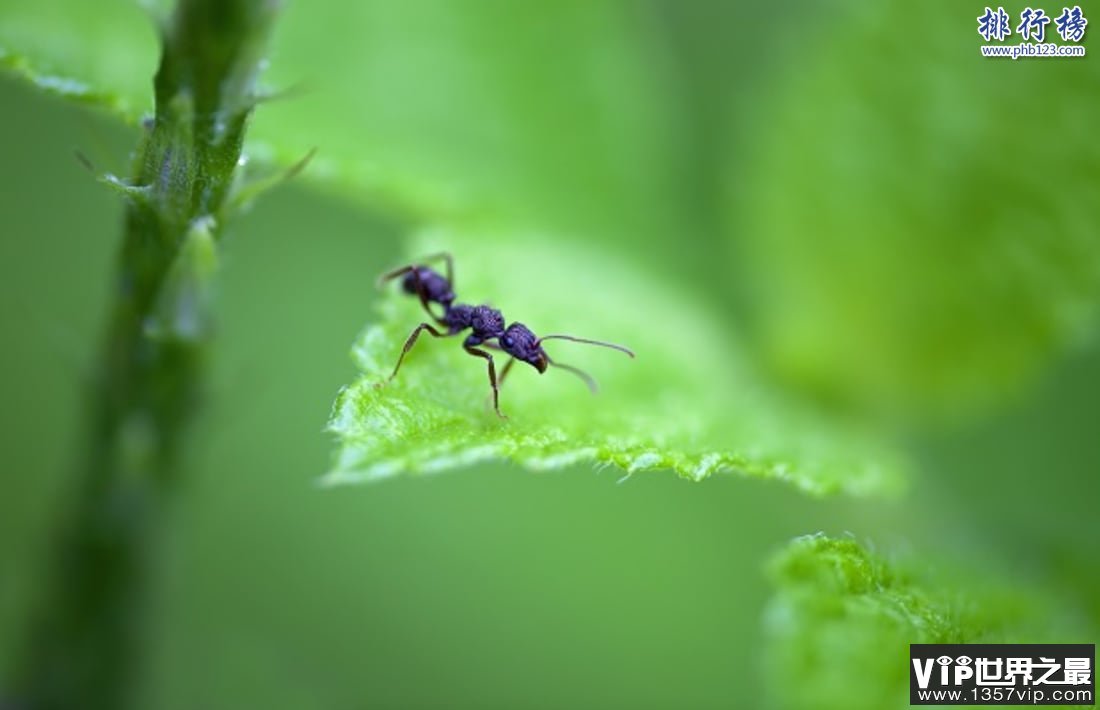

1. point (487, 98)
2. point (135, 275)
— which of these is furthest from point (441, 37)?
point (135, 275)

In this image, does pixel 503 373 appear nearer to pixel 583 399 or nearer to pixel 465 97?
pixel 583 399

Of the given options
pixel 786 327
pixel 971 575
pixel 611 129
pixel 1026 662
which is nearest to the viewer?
pixel 1026 662

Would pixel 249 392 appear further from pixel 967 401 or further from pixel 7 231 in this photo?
pixel 967 401

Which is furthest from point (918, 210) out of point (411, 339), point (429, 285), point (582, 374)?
point (411, 339)

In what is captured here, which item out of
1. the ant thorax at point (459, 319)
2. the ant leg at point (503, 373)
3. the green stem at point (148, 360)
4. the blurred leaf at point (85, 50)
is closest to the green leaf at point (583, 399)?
the ant leg at point (503, 373)

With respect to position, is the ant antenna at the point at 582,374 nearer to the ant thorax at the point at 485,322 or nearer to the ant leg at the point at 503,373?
the ant leg at the point at 503,373

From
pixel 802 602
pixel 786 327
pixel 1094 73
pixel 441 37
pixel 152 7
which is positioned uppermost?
pixel 441 37

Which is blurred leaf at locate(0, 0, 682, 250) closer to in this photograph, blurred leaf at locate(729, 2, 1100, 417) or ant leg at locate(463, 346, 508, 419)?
ant leg at locate(463, 346, 508, 419)
